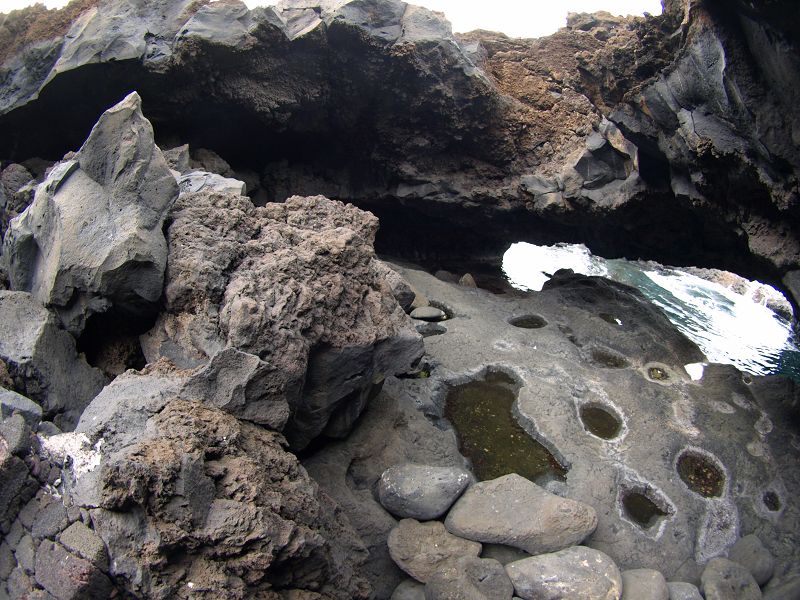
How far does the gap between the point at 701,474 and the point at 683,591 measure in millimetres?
1898

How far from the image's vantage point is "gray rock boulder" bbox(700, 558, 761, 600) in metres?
6.06

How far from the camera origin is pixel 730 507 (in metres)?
7.05

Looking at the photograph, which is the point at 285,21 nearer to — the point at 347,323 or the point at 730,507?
the point at 347,323

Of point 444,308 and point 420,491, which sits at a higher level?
point 420,491

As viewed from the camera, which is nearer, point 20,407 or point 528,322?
point 20,407

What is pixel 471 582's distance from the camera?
5559 millimetres

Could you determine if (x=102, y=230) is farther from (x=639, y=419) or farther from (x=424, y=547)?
(x=639, y=419)

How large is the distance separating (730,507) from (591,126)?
6.61 m

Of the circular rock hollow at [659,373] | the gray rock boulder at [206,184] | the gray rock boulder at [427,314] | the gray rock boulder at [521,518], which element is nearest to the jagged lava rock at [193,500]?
the gray rock boulder at [521,518]

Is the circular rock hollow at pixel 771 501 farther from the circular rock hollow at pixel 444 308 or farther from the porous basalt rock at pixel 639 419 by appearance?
the circular rock hollow at pixel 444 308

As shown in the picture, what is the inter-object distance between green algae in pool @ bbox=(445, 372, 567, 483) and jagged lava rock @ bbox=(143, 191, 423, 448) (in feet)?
4.54

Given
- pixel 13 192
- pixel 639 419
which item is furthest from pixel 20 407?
pixel 639 419

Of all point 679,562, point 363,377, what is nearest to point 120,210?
point 363,377

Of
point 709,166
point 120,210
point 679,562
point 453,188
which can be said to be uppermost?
point 709,166
